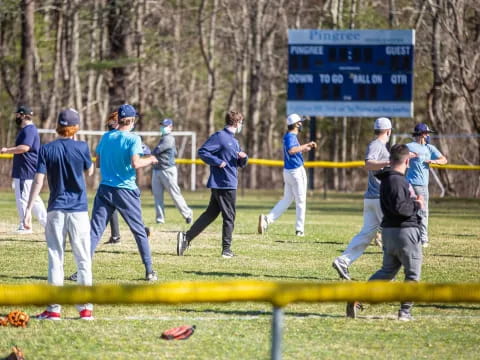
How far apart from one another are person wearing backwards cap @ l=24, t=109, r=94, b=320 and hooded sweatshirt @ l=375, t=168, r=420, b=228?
2.72 metres

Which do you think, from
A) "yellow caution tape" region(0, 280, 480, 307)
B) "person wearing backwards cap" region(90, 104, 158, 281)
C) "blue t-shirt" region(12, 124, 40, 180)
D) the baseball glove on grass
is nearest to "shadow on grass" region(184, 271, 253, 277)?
"person wearing backwards cap" region(90, 104, 158, 281)

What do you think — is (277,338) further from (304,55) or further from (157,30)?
(157,30)

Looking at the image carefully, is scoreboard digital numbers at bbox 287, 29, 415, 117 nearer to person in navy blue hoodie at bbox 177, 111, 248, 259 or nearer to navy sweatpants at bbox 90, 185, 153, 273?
person in navy blue hoodie at bbox 177, 111, 248, 259

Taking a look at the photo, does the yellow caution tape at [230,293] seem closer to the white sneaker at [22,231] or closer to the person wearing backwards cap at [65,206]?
the person wearing backwards cap at [65,206]

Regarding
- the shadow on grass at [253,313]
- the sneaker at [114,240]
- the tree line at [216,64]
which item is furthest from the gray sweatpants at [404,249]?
the tree line at [216,64]

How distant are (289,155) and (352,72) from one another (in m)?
12.8

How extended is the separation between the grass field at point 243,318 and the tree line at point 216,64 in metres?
21.2

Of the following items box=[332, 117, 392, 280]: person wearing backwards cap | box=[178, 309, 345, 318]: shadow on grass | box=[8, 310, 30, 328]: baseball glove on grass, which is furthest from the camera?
box=[332, 117, 392, 280]: person wearing backwards cap

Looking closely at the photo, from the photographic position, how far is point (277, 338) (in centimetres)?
530

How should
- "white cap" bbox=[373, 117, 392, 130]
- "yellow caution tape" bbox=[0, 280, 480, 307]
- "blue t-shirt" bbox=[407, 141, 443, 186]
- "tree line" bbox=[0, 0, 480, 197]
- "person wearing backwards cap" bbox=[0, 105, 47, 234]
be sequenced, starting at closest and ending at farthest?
1. "yellow caution tape" bbox=[0, 280, 480, 307]
2. "white cap" bbox=[373, 117, 392, 130]
3. "blue t-shirt" bbox=[407, 141, 443, 186]
4. "person wearing backwards cap" bbox=[0, 105, 47, 234]
5. "tree line" bbox=[0, 0, 480, 197]

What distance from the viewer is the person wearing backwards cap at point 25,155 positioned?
15602mm

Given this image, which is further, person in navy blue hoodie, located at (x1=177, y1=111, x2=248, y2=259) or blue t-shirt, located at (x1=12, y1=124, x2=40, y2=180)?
blue t-shirt, located at (x1=12, y1=124, x2=40, y2=180)

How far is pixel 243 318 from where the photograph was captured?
920 centimetres

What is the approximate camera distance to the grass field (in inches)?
311
